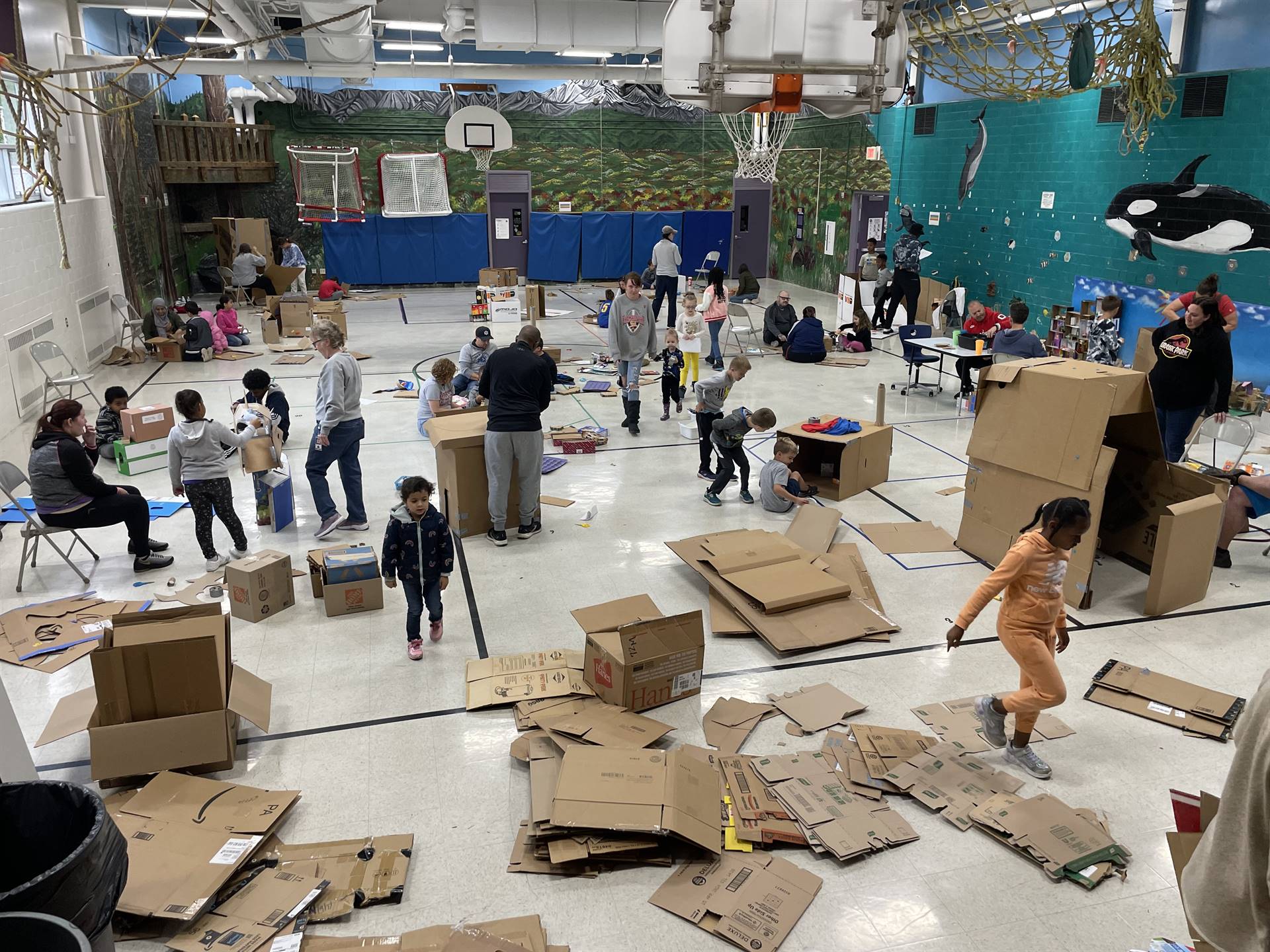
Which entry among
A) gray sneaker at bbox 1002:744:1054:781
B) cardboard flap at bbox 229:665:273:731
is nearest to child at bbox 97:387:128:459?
cardboard flap at bbox 229:665:273:731

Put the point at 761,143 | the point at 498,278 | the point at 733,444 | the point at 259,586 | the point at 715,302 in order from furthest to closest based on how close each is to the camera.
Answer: the point at 761,143
the point at 498,278
the point at 715,302
the point at 733,444
the point at 259,586

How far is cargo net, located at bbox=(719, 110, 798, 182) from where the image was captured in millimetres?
18984

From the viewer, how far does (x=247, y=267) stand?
19.0 metres

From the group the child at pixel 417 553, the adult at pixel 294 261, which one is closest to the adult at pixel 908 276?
the child at pixel 417 553

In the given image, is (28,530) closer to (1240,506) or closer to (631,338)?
(631,338)

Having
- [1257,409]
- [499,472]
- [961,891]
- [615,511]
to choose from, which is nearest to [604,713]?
[961,891]

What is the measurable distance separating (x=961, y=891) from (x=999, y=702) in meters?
1.10

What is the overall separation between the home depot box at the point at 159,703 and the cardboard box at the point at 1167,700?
4.79m

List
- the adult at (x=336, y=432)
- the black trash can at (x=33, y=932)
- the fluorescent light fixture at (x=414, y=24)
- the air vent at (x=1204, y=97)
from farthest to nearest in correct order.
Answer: the fluorescent light fixture at (x=414, y=24) → the air vent at (x=1204, y=97) → the adult at (x=336, y=432) → the black trash can at (x=33, y=932)

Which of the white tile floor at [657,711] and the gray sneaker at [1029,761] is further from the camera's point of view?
the gray sneaker at [1029,761]

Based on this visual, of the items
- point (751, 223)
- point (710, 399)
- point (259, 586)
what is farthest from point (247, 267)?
point (259, 586)

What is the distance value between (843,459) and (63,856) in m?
6.69

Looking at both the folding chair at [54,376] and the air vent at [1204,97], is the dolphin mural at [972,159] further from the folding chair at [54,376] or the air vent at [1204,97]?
the folding chair at [54,376]

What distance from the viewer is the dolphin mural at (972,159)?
52.6 feet
